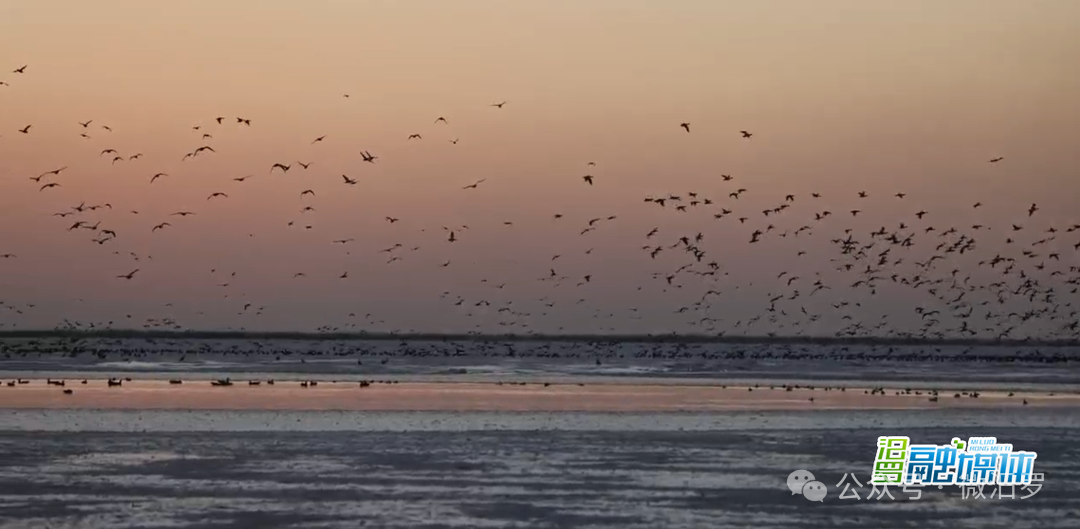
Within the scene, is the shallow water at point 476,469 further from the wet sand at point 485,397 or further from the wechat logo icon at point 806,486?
the wet sand at point 485,397

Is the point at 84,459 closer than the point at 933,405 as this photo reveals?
Yes

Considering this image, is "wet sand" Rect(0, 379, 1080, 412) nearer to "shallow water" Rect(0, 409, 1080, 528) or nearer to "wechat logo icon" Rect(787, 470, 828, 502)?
"shallow water" Rect(0, 409, 1080, 528)

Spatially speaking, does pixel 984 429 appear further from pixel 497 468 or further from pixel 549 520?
pixel 549 520

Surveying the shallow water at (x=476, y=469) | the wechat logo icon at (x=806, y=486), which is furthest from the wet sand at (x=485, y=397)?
the wechat logo icon at (x=806, y=486)

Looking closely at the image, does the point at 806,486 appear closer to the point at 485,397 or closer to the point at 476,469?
the point at 476,469

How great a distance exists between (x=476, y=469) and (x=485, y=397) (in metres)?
13.6

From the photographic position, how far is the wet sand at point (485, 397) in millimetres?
29812

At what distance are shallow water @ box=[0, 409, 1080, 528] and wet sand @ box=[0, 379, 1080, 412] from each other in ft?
7.90

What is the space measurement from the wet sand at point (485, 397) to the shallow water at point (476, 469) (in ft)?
7.90

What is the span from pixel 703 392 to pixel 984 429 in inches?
427

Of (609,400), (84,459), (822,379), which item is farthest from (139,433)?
(822,379)

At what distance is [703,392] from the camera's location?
118 feet

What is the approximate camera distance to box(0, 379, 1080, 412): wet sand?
29812 mm

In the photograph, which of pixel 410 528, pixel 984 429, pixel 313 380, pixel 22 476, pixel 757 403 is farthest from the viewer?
pixel 313 380
